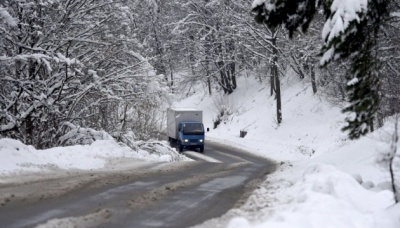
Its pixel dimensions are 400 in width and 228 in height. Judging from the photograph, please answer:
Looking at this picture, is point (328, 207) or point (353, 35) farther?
point (353, 35)

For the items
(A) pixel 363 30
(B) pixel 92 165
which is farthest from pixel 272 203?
(B) pixel 92 165

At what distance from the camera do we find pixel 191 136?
36625 millimetres

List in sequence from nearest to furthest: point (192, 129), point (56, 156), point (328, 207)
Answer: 1. point (328, 207)
2. point (56, 156)
3. point (192, 129)

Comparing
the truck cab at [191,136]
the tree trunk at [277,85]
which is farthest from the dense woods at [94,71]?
the truck cab at [191,136]

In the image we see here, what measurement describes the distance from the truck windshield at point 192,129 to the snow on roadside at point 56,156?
16.7 m

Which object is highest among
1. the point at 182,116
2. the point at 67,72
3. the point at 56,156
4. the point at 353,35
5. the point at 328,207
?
the point at 67,72

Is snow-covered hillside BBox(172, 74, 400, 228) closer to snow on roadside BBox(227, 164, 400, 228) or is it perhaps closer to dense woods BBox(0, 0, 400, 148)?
snow on roadside BBox(227, 164, 400, 228)

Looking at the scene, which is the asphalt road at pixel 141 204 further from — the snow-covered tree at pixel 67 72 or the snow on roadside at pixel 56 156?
the snow-covered tree at pixel 67 72

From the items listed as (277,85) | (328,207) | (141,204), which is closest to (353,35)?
(328,207)

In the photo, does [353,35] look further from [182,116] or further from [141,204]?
[182,116]

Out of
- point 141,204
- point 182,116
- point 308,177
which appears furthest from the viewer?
point 182,116

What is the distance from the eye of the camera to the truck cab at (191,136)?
36562 millimetres

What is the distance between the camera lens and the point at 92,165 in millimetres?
15445

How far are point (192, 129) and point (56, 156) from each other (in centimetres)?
2267
